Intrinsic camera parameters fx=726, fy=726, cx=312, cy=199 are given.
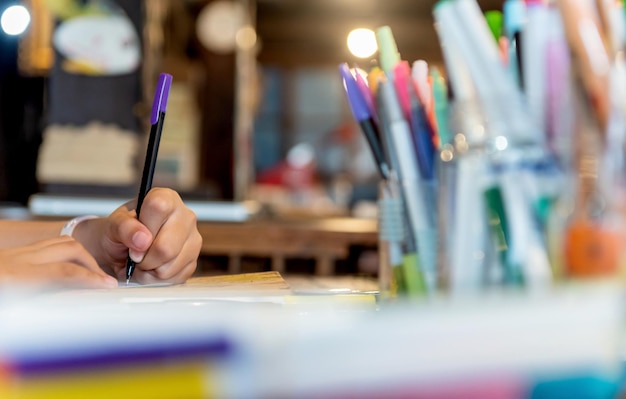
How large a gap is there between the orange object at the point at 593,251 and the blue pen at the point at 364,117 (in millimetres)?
297

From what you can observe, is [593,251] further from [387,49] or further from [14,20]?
[14,20]

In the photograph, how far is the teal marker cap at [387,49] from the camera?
0.61m

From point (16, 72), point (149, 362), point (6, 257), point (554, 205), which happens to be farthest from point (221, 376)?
point (16, 72)

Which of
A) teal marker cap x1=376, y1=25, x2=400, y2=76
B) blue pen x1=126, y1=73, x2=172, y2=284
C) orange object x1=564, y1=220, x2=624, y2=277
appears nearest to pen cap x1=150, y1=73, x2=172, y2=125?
blue pen x1=126, y1=73, x2=172, y2=284

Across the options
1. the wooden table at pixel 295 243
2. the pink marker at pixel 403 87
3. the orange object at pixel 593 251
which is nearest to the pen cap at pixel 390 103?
the pink marker at pixel 403 87

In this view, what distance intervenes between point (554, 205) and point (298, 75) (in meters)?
6.97

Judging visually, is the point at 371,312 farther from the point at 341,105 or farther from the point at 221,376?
the point at 341,105

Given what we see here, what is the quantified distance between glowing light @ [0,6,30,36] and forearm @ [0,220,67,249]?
5.80 feet

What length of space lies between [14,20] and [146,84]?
1.97 feet

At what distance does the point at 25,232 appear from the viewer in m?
0.96

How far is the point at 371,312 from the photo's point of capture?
0.34 m

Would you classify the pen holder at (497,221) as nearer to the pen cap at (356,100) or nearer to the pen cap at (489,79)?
the pen cap at (489,79)

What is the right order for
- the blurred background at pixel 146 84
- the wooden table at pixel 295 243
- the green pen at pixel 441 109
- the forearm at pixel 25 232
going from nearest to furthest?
the green pen at pixel 441 109 < the forearm at pixel 25 232 < the wooden table at pixel 295 243 < the blurred background at pixel 146 84

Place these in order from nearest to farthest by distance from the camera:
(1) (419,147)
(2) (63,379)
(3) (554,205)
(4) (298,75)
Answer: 1. (2) (63,379)
2. (3) (554,205)
3. (1) (419,147)
4. (4) (298,75)
